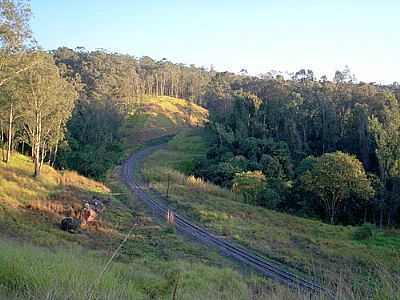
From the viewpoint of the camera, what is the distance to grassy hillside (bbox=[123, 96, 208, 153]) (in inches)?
3807

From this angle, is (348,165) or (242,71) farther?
(242,71)

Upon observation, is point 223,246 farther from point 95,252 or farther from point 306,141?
point 306,141

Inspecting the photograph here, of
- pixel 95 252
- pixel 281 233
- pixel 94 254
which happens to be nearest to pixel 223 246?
pixel 281 233

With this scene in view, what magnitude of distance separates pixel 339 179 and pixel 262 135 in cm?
2664

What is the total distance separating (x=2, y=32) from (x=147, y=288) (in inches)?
884

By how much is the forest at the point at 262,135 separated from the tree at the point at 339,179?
10 centimetres

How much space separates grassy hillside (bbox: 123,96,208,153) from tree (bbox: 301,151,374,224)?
1816 inches

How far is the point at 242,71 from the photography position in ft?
488

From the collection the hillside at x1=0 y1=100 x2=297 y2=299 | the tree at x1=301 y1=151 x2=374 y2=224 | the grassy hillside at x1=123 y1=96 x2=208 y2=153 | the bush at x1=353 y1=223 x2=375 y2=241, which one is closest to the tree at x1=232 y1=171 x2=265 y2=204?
the tree at x1=301 y1=151 x2=374 y2=224

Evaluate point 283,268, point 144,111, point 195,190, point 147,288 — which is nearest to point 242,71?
point 144,111

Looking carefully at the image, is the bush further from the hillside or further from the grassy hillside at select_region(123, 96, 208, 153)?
the grassy hillside at select_region(123, 96, 208, 153)

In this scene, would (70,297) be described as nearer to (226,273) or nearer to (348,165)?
(226,273)

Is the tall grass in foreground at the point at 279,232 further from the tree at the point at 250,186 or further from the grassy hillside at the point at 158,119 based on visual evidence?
the grassy hillside at the point at 158,119

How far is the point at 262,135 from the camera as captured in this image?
233 feet
